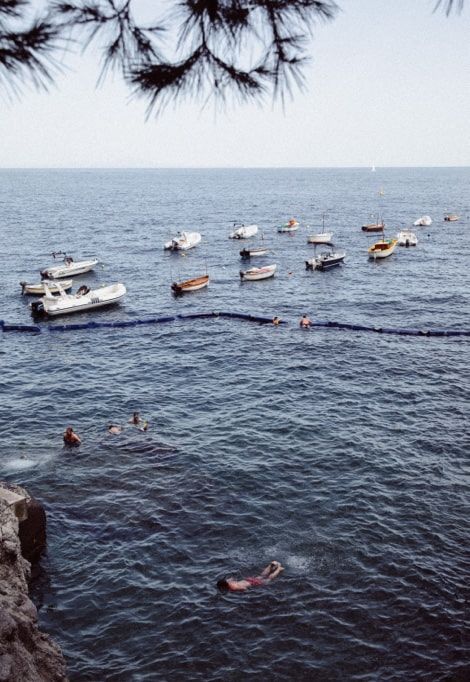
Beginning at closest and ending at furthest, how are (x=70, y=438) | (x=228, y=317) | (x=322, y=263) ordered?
(x=70, y=438), (x=228, y=317), (x=322, y=263)

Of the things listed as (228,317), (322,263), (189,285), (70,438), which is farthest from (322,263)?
(70,438)

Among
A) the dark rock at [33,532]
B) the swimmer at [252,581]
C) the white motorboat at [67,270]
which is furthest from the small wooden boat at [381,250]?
the dark rock at [33,532]

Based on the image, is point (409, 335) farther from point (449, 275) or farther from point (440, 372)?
point (449, 275)

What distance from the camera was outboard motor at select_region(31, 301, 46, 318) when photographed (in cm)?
5412

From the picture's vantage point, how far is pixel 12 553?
1781 cm

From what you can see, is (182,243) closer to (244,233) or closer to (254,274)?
(244,233)

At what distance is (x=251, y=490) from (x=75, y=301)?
36522 mm

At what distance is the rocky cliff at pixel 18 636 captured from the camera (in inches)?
496

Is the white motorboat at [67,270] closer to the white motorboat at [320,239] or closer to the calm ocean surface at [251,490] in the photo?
the calm ocean surface at [251,490]

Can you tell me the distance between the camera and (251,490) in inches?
1031

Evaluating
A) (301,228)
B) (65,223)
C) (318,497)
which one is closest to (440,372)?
(318,497)

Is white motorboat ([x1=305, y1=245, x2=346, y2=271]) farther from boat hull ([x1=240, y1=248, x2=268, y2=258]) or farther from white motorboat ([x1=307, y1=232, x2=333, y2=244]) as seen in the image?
white motorboat ([x1=307, y1=232, x2=333, y2=244])

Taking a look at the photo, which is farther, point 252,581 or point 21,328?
point 21,328

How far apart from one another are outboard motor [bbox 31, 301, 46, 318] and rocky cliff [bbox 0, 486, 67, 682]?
127 feet
